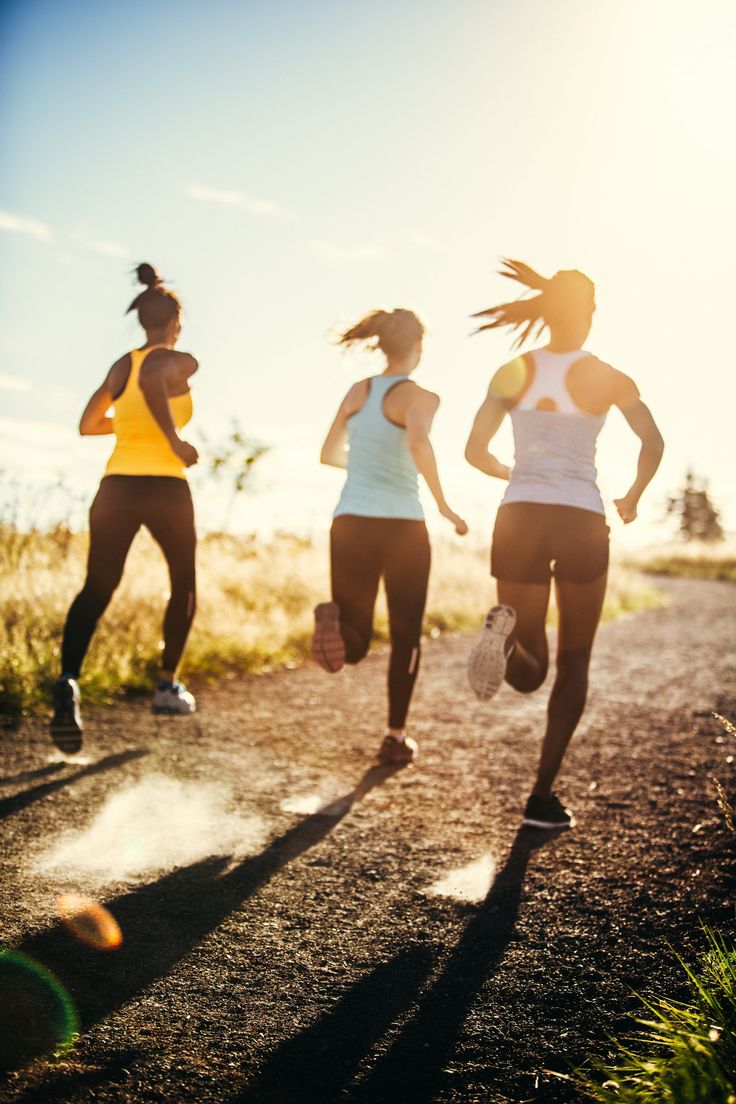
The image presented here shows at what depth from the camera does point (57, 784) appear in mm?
4305

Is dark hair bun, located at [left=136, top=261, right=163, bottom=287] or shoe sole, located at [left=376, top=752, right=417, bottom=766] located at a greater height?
dark hair bun, located at [left=136, top=261, right=163, bottom=287]

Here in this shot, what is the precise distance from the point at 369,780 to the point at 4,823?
1816mm

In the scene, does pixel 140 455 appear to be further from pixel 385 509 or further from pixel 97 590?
Result: pixel 385 509

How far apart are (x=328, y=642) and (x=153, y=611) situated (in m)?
3.98

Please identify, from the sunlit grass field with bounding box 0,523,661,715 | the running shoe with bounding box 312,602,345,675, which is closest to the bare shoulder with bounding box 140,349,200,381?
the running shoe with bounding box 312,602,345,675

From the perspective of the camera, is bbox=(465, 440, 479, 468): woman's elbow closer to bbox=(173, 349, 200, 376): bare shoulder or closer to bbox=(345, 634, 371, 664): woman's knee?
bbox=(345, 634, 371, 664): woman's knee

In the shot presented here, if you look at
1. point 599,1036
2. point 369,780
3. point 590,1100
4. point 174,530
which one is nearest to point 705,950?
point 599,1036

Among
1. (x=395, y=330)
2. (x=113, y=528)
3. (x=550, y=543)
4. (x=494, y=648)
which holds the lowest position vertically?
(x=494, y=648)

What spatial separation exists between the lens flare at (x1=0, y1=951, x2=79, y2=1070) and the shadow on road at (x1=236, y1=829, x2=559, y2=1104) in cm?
48

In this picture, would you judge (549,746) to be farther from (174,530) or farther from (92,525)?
(92,525)

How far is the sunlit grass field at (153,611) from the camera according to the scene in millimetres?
6543

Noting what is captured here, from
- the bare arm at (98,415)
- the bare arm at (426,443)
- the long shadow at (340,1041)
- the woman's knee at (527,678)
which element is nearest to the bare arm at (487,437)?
the bare arm at (426,443)

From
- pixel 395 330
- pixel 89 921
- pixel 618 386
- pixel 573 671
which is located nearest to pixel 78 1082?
pixel 89 921

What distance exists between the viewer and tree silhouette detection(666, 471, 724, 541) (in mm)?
67625
